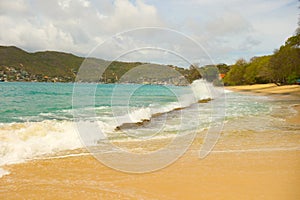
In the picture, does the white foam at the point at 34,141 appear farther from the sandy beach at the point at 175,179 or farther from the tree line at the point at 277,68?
the tree line at the point at 277,68

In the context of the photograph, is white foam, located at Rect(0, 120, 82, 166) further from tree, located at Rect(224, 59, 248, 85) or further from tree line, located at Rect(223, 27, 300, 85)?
tree, located at Rect(224, 59, 248, 85)

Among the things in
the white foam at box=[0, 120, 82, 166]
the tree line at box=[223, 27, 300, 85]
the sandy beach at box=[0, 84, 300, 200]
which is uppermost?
the tree line at box=[223, 27, 300, 85]

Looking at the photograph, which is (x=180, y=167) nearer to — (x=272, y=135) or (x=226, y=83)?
(x=272, y=135)

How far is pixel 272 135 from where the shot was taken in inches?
355

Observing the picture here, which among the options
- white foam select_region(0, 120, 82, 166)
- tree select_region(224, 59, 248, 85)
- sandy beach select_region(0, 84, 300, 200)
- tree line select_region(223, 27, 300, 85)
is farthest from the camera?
tree select_region(224, 59, 248, 85)

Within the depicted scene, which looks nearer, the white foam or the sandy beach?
the sandy beach

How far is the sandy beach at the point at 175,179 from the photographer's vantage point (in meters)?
4.17

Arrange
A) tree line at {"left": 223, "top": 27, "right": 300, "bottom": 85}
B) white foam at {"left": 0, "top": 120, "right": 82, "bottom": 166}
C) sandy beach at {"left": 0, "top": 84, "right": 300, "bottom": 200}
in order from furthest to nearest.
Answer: tree line at {"left": 223, "top": 27, "right": 300, "bottom": 85}
white foam at {"left": 0, "top": 120, "right": 82, "bottom": 166}
sandy beach at {"left": 0, "top": 84, "right": 300, "bottom": 200}

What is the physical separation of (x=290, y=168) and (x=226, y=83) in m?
98.3

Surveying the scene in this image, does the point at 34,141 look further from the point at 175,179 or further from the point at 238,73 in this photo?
the point at 238,73

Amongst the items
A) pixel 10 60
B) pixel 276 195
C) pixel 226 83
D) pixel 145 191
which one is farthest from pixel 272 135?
pixel 226 83

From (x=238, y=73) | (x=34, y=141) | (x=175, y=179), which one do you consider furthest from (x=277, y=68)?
(x=175, y=179)

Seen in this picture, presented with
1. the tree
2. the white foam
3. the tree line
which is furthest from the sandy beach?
the tree

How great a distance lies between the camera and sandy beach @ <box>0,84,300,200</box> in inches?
164
